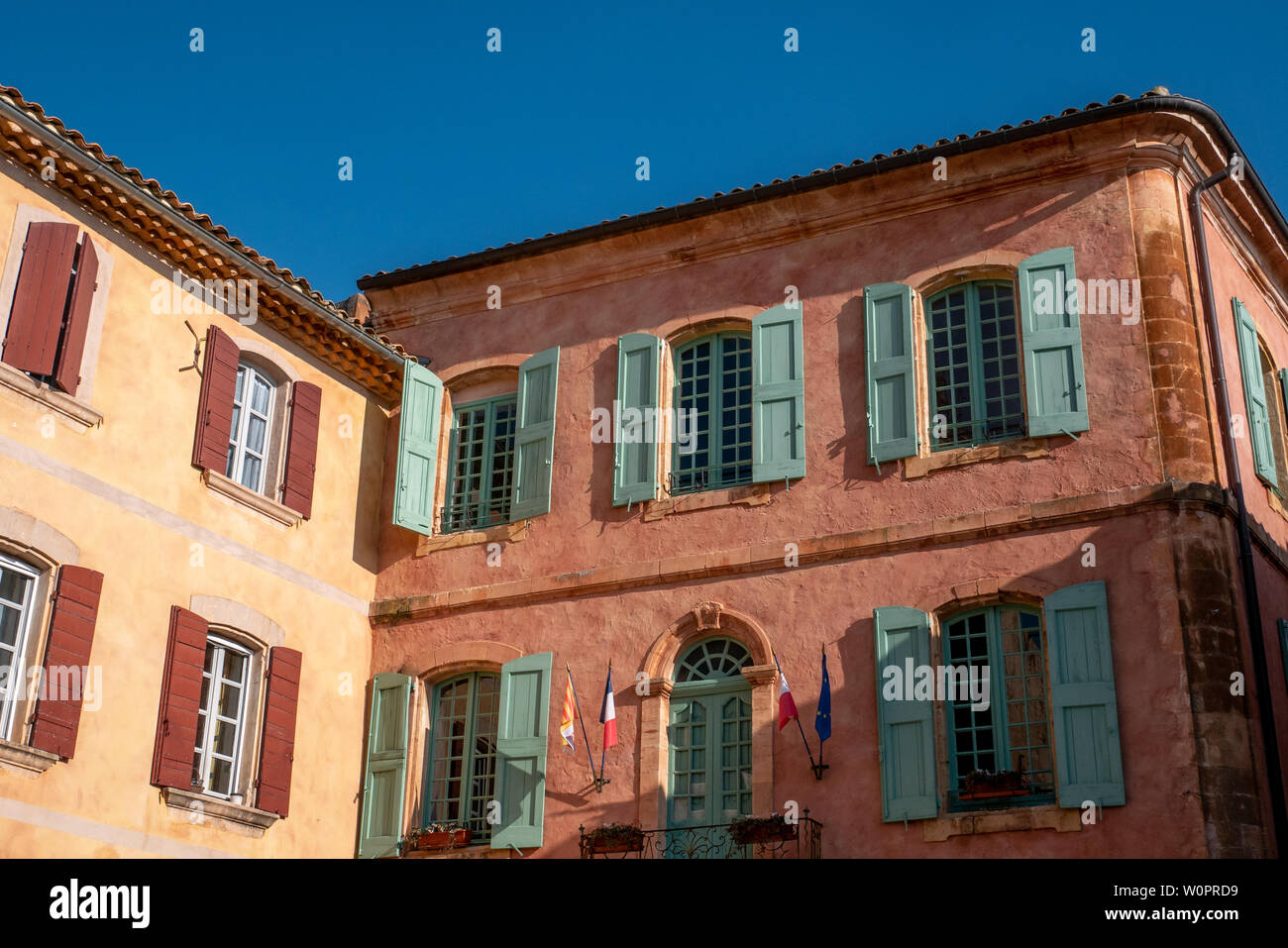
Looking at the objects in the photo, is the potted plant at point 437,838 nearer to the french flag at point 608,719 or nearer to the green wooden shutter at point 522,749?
the green wooden shutter at point 522,749

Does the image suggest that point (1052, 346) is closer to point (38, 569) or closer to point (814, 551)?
point (814, 551)

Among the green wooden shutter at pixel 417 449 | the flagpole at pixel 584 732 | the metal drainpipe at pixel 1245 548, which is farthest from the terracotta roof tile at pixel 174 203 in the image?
the metal drainpipe at pixel 1245 548

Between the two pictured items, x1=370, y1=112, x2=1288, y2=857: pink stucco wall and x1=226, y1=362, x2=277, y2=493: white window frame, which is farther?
x1=226, y1=362, x2=277, y2=493: white window frame

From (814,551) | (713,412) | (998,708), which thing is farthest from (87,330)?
(998,708)

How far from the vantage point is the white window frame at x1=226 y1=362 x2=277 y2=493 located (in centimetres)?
1523

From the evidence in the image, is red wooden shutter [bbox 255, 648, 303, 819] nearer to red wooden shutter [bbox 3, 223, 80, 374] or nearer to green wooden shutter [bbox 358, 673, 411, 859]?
green wooden shutter [bbox 358, 673, 411, 859]

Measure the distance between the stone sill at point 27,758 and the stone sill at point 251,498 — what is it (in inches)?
122

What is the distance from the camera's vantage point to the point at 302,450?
52.1 ft

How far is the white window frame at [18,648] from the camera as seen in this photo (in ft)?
40.4

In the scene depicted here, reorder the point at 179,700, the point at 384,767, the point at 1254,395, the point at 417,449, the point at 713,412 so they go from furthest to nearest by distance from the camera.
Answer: the point at 417,449
the point at 713,412
the point at 384,767
the point at 1254,395
the point at 179,700

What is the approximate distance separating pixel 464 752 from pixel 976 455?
5.59 meters

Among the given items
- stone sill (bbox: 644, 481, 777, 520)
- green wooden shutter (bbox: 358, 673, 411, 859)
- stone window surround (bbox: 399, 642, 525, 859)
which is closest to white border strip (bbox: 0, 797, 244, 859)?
green wooden shutter (bbox: 358, 673, 411, 859)

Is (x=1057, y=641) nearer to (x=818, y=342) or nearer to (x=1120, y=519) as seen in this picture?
(x=1120, y=519)

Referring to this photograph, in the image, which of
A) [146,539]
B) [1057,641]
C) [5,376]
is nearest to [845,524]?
[1057,641]
